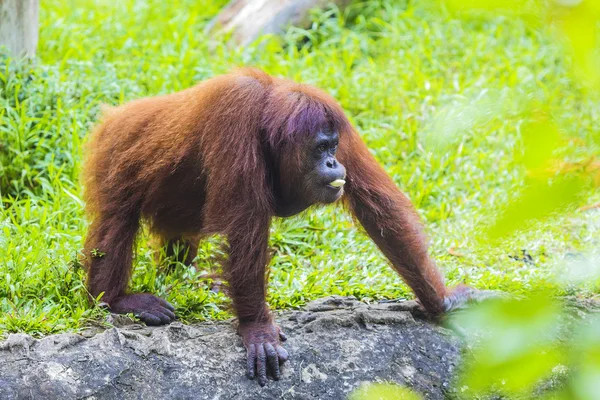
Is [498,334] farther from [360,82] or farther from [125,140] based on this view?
[360,82]

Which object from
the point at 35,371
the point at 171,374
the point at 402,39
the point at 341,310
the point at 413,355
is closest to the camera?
the point at 35,371

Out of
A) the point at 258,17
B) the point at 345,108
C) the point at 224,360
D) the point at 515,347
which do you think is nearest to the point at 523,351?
the point at 515,347

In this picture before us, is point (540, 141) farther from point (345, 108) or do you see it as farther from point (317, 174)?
point (345, 108)

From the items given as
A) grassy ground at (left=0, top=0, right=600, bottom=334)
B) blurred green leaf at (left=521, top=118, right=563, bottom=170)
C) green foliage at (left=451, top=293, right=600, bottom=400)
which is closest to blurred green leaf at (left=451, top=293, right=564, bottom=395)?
green foliage at (left=451, top=293, right=600, bottom=400)

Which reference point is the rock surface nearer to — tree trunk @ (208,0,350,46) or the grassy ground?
the grassy ground

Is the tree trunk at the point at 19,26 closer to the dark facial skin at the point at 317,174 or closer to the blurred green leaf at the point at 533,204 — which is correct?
the dark facial skin at the point at 317,174

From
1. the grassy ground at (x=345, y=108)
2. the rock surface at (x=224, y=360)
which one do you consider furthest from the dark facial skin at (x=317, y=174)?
the rock surface at (x=224, y=360)

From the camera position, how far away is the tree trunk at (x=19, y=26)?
5375mm

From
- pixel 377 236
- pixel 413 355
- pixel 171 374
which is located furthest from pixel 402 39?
pixel 171 374

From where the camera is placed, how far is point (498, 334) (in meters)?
0.83

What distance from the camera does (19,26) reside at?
5.50 metres

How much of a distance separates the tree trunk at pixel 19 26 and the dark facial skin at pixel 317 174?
2.92 m

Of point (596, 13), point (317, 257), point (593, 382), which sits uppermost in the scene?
point (596, 13)

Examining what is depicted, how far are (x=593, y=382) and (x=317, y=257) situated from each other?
13.1 ft
